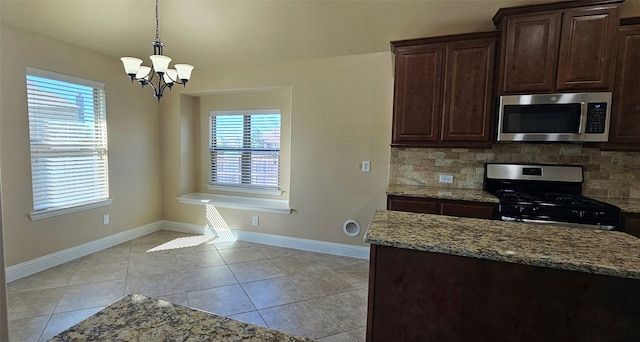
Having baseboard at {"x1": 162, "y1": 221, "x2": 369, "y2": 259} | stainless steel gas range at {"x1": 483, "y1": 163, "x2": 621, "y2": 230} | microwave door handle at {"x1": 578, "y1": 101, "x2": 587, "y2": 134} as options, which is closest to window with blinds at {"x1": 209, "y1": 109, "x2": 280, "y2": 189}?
baseboard at {"x1": 162, "y1": 221, "x2": 369, "y2": 259}

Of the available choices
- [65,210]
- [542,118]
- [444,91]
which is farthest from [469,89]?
[65,210]

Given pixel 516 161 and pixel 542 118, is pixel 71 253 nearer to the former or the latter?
pixel 516 161

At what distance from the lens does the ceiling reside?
268cm

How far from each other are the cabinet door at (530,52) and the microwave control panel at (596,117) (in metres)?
0.34

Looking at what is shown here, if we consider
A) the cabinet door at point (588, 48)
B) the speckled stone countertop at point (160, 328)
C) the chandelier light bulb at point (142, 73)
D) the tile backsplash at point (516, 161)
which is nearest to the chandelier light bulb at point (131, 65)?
the chandelier light bulb at point (142, 73)

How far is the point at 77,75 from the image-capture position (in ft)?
10.9

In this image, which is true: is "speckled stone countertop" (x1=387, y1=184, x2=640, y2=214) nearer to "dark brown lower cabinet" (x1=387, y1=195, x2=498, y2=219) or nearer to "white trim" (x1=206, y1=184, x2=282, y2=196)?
"dark brown lower cabinet" (x1=387, y1=195, x2=498, y2=219)

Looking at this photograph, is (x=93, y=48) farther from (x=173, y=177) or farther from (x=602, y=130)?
(x=602, y=130)

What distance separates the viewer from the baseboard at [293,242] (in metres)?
3.66

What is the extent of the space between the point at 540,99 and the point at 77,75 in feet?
15.4

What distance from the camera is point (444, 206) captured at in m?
2.71

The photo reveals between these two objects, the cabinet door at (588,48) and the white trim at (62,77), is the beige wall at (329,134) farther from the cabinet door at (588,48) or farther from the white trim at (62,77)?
the cabinet door at (588,48)

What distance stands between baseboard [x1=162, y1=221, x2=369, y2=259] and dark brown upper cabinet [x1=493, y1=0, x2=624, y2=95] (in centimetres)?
232

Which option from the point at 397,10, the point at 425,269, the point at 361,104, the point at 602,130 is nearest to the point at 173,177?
the point at 361,104
